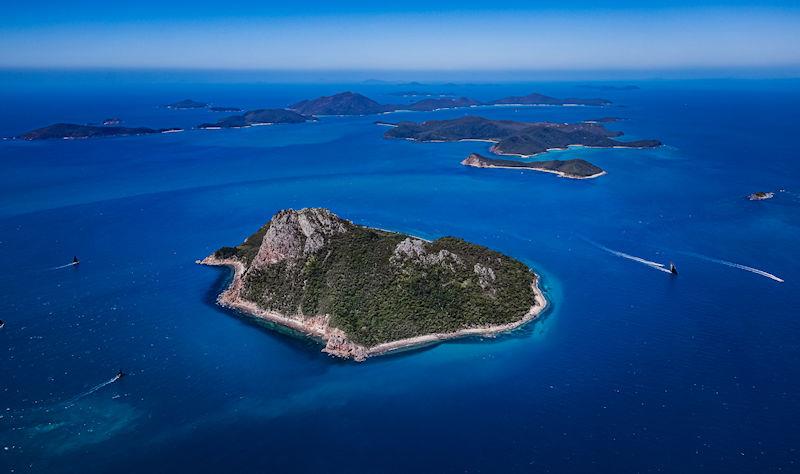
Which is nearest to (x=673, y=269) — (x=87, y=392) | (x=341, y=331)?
(x=341, y=331)

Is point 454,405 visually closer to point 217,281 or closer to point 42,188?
point 217,281

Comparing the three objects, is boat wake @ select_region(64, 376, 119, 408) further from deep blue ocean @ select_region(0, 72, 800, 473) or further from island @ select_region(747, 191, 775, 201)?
island @ select_region(747, 191, 775, 201)

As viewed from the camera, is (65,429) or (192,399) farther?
(192,399)

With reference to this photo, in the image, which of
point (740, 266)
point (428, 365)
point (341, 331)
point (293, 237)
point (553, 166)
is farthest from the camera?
point (553, 166)

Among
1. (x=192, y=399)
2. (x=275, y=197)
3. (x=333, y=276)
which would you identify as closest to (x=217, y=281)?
(x=333, y=276)

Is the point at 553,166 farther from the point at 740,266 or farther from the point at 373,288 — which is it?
the point at 373,288

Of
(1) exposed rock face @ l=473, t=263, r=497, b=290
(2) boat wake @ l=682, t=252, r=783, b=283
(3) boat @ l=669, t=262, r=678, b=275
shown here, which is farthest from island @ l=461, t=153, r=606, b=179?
(1) exposed rock face @ l=473, t=263, r=497, b=290
